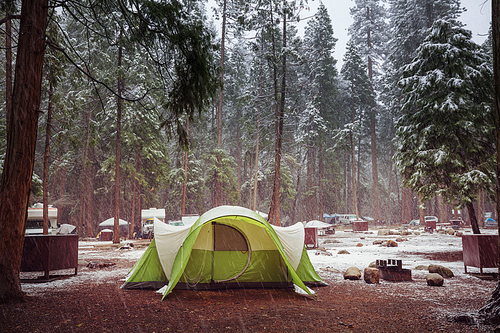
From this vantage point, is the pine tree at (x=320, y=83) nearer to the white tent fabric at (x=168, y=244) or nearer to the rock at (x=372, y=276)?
the rock at (x=372, y=276)

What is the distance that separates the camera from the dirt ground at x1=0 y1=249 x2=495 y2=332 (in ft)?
15.2

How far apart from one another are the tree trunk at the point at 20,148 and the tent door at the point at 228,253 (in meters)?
3.92

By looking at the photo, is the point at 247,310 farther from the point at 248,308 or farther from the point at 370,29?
the point at 370,29

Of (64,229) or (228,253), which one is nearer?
(228,253)

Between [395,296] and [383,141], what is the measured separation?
38403mm

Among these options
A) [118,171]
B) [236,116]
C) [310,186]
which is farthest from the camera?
[236,116]

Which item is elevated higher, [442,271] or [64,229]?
[64,229]

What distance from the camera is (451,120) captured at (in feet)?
38.3

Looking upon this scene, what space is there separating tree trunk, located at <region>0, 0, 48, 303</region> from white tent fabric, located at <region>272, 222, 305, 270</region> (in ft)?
16.8

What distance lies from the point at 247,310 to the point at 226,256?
2248 mm

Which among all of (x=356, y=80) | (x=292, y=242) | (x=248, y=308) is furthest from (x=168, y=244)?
(x=356, y=80)

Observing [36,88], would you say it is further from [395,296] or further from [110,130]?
[110,130]

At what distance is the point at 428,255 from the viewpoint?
13117 mm

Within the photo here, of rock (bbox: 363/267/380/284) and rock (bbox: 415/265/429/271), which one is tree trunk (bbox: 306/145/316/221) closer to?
rock (bbox: 415/265/429/271)
